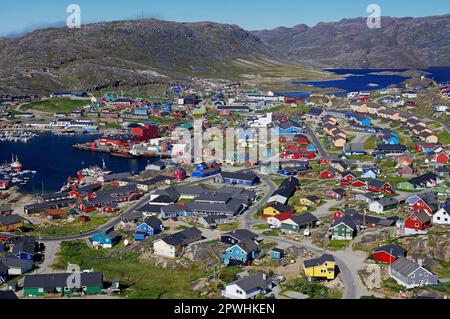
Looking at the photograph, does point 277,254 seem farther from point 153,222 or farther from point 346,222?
point 153,222

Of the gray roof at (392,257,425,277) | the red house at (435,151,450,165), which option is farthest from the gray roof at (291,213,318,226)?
the red house at (435,151,450,165)

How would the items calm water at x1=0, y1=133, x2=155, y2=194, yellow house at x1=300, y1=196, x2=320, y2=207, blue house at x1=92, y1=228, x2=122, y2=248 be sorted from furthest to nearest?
calm water at x1=0, y1=133, x2=155, y2=194, yellow house at x1=300, y1=196, x2=320, y2=207, blue house at x1=92, y1=228, x2=122, y2=248

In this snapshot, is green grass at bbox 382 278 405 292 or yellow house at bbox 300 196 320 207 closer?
green grass at bbox 382 278 405 292

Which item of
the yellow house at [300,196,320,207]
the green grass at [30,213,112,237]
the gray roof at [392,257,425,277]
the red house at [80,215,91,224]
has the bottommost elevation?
the green grass at [30,213,112,237]

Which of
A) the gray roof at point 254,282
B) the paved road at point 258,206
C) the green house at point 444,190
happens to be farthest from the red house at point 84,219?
the green house at point 444,190

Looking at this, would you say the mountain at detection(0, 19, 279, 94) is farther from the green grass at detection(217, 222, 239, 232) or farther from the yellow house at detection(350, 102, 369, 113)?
the green grass at detection(217, 222, 239, 232)
